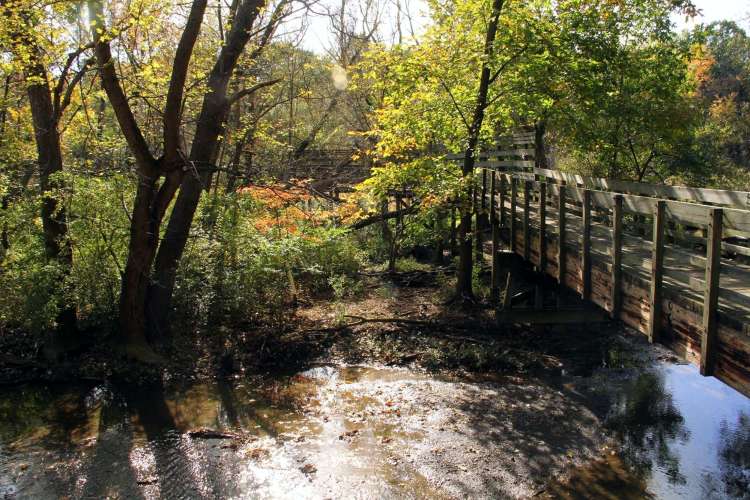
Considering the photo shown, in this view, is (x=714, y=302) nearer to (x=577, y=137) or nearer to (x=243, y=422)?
(x=243, y=422)

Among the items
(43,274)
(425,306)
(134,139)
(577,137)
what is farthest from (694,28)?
(43,274)

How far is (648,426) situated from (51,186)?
1081cm

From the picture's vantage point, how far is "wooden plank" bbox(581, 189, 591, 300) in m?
7.42

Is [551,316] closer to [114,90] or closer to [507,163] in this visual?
[507,163]

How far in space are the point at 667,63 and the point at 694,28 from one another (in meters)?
1.11

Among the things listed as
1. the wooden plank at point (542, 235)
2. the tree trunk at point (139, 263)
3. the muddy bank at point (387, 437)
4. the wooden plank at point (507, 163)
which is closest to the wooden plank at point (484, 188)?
the wooden plank at point (507, 163)

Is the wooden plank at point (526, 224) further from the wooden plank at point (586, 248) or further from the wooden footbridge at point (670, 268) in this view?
the wooden plank at point (586, 248)

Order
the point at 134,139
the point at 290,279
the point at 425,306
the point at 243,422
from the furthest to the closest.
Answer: the point at 425,306
the point at 290,279
the point at 134,139
the point at 243,422

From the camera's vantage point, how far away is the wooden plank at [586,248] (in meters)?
7.42

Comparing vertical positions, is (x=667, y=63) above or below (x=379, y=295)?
above

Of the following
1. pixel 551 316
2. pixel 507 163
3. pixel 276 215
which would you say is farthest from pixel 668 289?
pixel 507 163

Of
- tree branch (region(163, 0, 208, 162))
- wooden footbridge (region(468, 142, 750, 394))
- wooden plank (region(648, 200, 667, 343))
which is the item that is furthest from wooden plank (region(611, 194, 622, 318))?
tree branch (region(163, 0, 208, 162))

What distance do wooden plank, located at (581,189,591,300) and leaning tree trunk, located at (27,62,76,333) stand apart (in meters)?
8.85

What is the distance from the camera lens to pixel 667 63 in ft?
44.4
